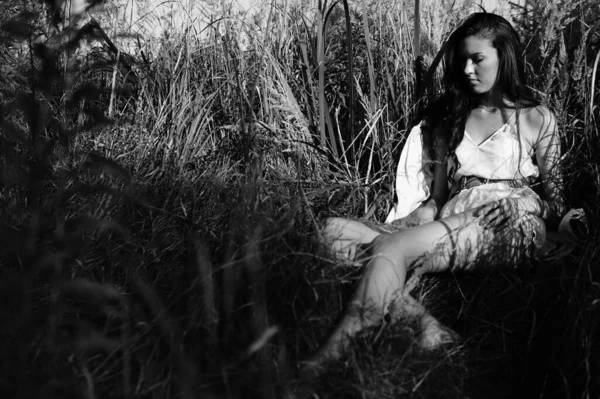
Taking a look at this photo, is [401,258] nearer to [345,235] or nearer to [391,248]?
[391,248]

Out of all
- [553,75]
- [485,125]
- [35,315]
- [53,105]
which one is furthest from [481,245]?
[53,105]

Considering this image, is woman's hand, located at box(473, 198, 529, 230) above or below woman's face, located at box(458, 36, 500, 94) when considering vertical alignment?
below

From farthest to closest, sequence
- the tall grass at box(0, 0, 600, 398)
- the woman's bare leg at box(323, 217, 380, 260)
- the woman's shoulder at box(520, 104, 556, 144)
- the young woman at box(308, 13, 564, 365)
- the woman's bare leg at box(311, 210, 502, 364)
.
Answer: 1. the woman's shoulder at box(520, 104, 556, 144)
2. the woman's bare leg at box(323, 217, 380, 260)
3. the young woman at box(308, 13, 564, 365)
4. the woman's bare leg at box(311, 210, 502, 364)
5. the tall grass at box(0, 0, 600, 398)

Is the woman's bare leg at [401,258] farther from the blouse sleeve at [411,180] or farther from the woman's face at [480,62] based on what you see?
the woman's face at [480,62]

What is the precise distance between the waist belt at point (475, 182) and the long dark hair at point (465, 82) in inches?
2.9

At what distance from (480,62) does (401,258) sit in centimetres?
86

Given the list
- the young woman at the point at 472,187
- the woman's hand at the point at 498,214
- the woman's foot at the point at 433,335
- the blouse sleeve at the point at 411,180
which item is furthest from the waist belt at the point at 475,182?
the woman's foot at the point at 433,335

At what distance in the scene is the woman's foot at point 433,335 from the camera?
1.63 m

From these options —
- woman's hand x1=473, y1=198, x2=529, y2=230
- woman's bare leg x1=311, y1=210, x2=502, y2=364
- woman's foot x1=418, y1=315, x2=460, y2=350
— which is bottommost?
woman's foot x1=418, y1=315, x2=460, y2=350

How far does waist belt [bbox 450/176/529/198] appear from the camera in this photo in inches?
88.8

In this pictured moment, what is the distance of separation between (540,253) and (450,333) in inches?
18.8

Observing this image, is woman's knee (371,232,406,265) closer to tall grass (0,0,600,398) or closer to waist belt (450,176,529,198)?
tall grass (0,0,600,398)

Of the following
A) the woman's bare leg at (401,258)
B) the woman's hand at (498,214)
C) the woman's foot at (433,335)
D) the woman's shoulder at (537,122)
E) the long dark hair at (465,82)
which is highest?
the long dark hair at (465,82)

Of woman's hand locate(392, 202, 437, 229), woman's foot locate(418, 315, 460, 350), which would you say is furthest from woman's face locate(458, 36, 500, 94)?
woman's foot locate(418, 315, 460, 350)
